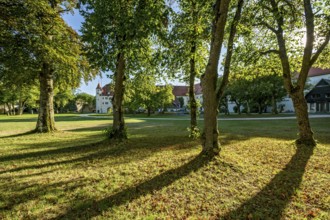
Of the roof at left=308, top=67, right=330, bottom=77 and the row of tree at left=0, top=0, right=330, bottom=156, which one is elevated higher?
the roof at left=308, top=67, right=330, bottom=77

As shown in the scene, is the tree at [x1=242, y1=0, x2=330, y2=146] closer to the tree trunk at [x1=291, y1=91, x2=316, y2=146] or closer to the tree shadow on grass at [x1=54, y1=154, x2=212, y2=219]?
the tree trunk at [x1=291, y1=91, x2=316, y2=146]

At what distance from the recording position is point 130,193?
4742 mm

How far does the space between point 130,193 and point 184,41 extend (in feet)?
23.5

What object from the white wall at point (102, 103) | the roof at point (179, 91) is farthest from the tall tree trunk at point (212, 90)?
the white wall at point (102, 103)

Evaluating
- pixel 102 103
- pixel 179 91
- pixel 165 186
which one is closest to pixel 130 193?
pixel 165 186

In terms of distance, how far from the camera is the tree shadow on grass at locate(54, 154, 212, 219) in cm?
391

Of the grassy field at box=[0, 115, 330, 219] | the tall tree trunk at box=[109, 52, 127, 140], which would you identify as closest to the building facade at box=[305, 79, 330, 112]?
the grassy field at box=[0, 115, 330, 219]

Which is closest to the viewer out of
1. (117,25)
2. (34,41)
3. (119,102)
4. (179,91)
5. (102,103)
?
(117,25)

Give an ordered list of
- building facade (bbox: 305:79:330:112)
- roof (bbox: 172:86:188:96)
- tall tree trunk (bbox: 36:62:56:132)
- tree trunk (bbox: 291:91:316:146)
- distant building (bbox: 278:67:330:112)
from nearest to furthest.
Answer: tree trunk (bbox: 291:91:316:146)
tall tree trunk (bbox: 36:62:56:132)
building facade (bbox: 305:79:330:112)
distant building (bbox: 278:67:330:112)
roof (bbox: 172:86:188:96)

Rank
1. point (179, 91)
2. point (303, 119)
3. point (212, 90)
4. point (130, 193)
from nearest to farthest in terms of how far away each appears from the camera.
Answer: point (130, 193), point (212, 90), point (303, 119), point (179, 91)

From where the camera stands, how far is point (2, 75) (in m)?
13.2

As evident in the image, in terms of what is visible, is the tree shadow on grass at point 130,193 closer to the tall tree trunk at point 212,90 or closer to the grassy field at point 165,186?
the grassy field at point 165,186

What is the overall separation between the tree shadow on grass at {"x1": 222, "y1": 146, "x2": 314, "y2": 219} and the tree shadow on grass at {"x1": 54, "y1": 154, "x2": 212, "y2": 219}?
1.79 m

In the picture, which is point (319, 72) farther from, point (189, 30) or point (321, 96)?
point (189, 30)
